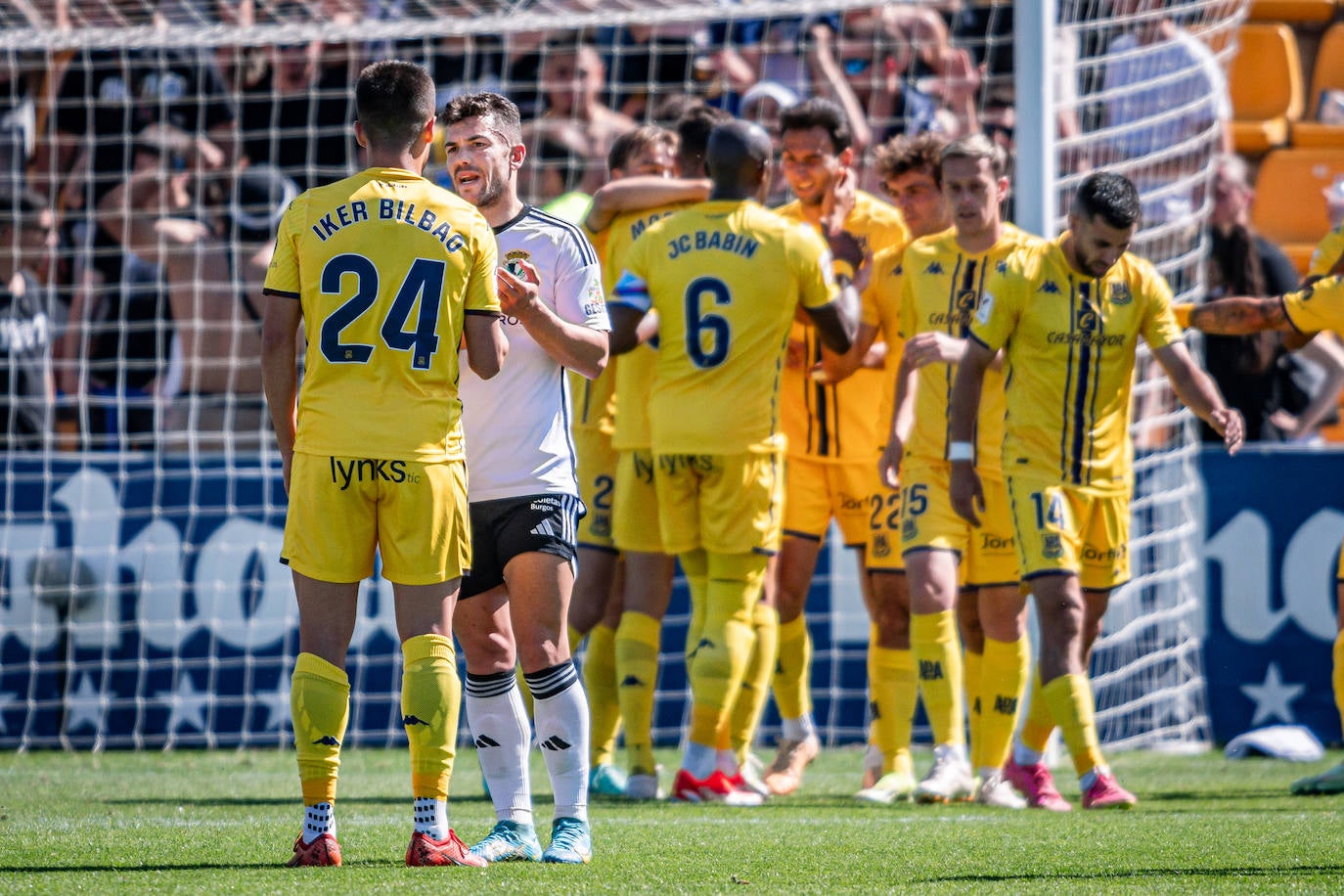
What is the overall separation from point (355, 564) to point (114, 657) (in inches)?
190

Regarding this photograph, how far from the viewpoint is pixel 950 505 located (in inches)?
253

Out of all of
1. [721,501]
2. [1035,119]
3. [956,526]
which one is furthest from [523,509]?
[1035,119]

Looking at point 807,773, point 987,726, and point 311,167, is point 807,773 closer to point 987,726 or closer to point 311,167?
point 987,726

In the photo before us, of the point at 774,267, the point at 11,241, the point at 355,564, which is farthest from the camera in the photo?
the point at 11,241

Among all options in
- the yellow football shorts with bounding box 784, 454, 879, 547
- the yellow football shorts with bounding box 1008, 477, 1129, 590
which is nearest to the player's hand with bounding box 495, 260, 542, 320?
the yellow football shorts with bounding box 1008, 477, 1129, 590

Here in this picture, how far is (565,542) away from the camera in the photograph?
4516 millimetres

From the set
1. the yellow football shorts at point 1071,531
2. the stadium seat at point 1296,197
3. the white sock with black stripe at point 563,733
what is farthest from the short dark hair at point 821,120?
the stadium seat at point 1296,197

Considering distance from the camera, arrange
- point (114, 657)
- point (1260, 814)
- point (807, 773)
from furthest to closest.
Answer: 1. point (114, 657)
2. point (807, 773)
3. point (1260, 814)

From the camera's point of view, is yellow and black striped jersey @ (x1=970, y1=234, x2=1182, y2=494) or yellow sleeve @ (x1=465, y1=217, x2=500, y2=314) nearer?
yellow sleeve @ (x1=465, y1=217, x2=500, y2=314)

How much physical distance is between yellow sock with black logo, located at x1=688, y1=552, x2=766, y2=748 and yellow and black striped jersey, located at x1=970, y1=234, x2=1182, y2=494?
3.38 ft

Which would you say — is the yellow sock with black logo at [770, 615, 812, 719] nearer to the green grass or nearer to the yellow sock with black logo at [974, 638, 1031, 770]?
the green grass

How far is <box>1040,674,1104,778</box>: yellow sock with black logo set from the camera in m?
5.98

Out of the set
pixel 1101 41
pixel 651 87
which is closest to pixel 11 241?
pixel 651 87

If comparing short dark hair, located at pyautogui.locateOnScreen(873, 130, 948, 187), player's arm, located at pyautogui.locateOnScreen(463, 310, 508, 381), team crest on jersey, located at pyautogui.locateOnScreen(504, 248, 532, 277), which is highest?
short dark hair, located at pyautogui.locateOnScreen(873, 130, 948, 187)
